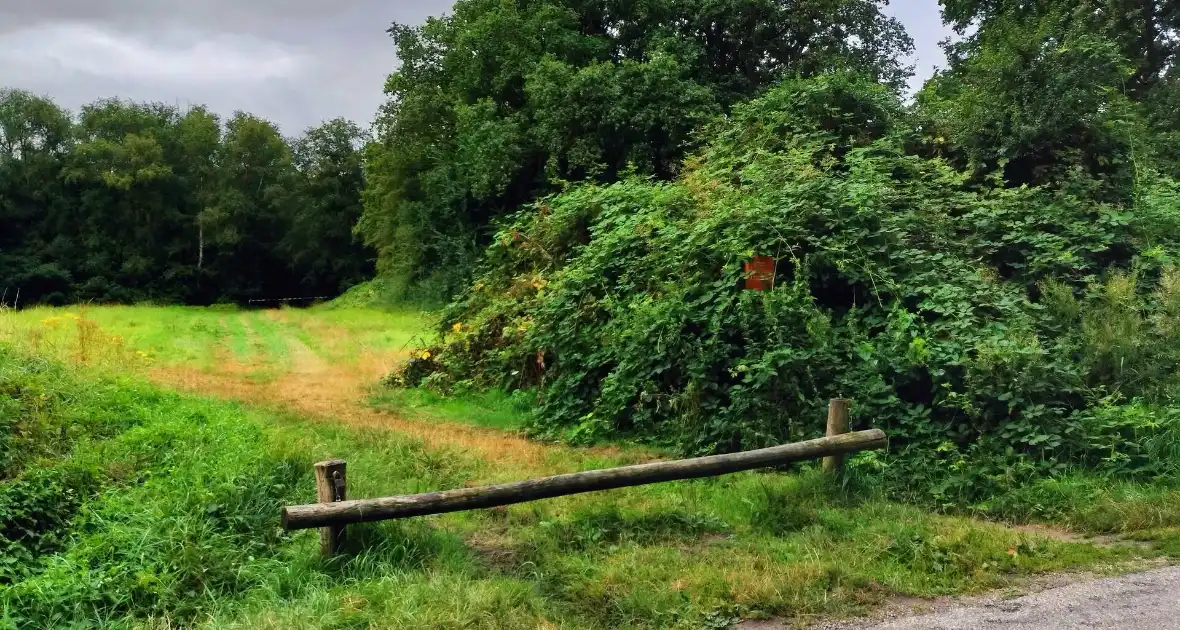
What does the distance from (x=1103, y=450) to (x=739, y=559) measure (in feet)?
13.0

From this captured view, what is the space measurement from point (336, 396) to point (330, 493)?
7.33 m

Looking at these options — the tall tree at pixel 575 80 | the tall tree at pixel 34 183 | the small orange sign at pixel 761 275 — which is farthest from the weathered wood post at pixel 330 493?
the tall tree at pixel 34 183

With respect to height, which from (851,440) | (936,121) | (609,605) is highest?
(936,121)

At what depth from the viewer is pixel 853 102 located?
44.0 feet

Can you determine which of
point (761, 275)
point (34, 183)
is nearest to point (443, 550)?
point (761, 275)

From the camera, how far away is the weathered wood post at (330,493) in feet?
16.5

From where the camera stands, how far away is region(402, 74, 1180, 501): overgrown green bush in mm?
7164

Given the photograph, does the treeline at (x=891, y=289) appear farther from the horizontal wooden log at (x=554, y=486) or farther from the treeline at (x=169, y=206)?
the treeline at (x=169, y=206)

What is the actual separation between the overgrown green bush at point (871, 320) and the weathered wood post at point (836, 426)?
0.70 metres

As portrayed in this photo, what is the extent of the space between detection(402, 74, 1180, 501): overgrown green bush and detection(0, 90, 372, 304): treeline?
38.2 meters

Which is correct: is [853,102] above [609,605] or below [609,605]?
above

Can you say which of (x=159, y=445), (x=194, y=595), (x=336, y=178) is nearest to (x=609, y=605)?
(x=194, y=595)

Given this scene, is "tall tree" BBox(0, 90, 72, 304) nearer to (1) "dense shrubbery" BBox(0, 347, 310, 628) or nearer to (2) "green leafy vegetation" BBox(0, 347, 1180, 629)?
(1) "dense shrubbery" BBox(0, 347, 310, 628)

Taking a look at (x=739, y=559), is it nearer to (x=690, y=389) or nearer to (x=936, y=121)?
(x=690, y=389)
